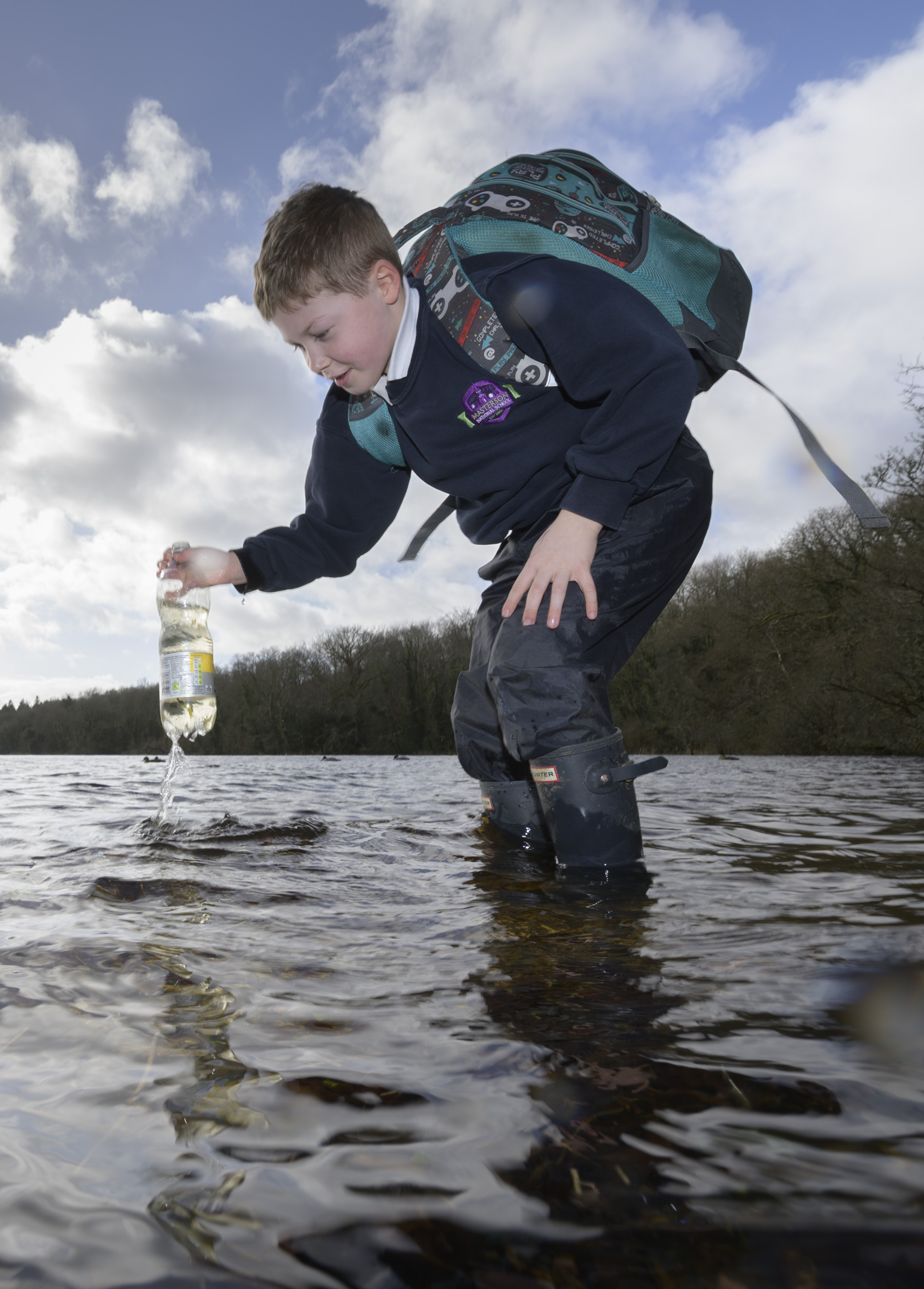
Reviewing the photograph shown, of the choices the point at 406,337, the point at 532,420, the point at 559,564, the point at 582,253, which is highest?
the point at 582,253

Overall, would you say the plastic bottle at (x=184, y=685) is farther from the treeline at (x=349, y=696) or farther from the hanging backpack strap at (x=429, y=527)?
the treeline at (x=349, y=696)

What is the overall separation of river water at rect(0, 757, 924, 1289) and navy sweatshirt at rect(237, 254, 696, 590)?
128 cm

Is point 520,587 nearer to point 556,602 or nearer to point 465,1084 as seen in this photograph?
point 556,602

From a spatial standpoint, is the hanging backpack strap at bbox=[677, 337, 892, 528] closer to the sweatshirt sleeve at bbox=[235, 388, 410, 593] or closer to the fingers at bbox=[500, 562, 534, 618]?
the fingers at bbox=[500, 562, 534, 618]

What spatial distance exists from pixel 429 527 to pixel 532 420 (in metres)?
0.97

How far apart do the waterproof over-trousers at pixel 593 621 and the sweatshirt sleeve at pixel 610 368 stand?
0.28 meters

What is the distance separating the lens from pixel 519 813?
3.23 m

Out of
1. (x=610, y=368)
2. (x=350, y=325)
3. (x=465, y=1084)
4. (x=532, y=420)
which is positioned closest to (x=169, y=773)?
(x=350, y=325)

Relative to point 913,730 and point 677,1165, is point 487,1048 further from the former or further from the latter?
point 913,730

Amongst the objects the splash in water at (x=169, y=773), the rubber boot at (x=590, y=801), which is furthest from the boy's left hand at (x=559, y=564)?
the splash in water at (x=169, y=773)

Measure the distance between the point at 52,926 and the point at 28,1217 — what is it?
1198 mm

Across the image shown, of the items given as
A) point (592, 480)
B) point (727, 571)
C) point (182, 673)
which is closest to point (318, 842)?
point (182, 673)

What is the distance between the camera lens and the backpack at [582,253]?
8.18ft

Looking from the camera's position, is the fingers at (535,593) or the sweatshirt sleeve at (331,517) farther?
the sweatshirt sleeve at (331,517)
